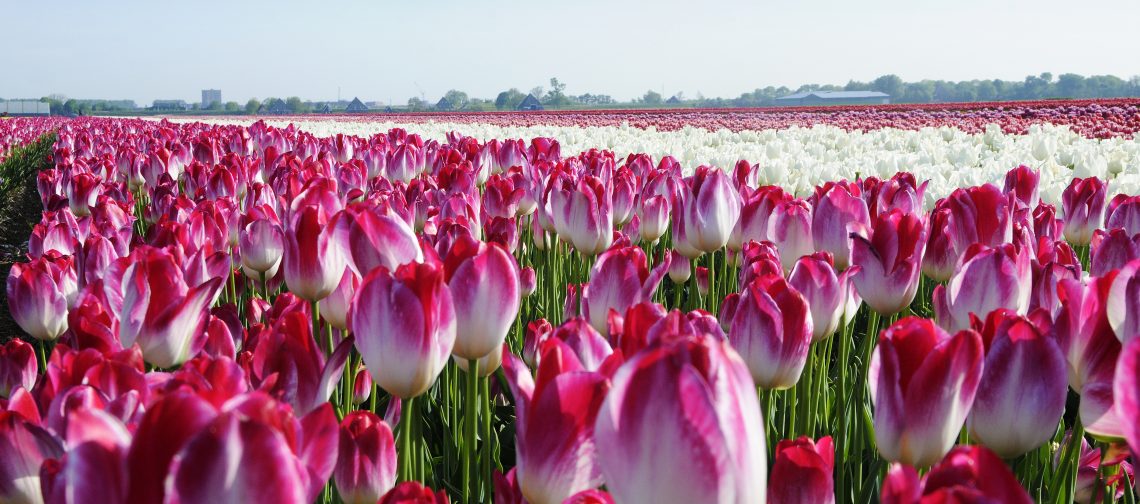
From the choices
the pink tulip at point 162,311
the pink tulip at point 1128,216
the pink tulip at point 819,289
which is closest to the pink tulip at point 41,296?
the pink tulip at point 162,311

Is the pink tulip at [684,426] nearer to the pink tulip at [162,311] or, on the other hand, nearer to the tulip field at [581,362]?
the tulip field at [581,362]

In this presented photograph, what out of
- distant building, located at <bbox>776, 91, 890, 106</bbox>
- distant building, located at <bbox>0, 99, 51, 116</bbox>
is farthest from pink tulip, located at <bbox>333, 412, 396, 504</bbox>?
distant building, located at <bbox>776, 91, 890, 106</bbox>

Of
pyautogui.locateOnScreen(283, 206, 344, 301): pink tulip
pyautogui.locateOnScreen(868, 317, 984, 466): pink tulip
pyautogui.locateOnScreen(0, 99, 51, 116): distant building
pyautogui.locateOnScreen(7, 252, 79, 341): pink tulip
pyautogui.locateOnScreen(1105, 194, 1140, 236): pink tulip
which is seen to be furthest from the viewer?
pyautogui.locateOnScreen(0, 99, 51, 116): distant building

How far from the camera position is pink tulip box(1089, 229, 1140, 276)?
5.98 ft

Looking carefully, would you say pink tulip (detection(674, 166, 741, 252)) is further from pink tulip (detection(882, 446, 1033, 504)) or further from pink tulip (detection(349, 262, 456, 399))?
pink tulip (detection(882, 446, 1033, 504))

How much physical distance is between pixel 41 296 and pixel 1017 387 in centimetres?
221

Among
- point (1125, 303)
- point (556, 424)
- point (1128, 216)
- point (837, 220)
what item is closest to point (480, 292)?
point (556, 424)

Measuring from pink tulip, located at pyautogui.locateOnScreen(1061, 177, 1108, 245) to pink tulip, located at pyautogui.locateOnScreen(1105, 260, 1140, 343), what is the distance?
7.06 feet

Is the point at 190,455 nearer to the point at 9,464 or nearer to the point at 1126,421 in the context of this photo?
the point at 9,464

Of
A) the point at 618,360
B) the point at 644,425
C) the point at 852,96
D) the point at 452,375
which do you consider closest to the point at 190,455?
the point at 644,425

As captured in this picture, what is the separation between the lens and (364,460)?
1.28 meters

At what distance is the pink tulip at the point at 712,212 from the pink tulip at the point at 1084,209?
1358 mm

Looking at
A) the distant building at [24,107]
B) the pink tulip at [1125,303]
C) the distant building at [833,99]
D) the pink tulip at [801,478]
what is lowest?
the pink tulip at [801,478]

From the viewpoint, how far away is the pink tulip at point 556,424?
2.93 ft
